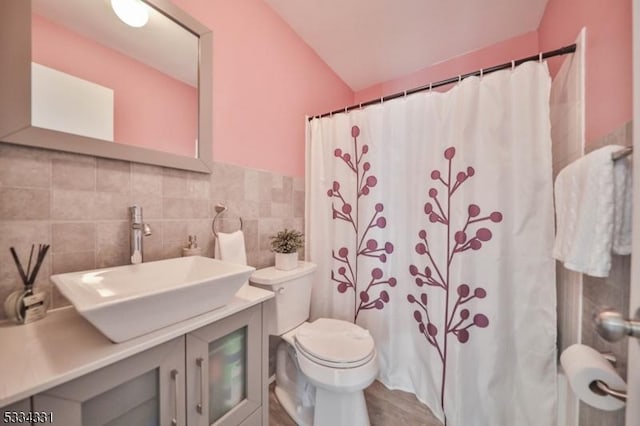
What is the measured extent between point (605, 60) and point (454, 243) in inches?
34.5

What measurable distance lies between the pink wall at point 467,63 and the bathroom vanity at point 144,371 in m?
2.19

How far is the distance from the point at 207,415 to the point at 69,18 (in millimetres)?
1492

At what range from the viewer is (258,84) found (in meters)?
1.44

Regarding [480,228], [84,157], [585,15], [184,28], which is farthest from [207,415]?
[585,15]

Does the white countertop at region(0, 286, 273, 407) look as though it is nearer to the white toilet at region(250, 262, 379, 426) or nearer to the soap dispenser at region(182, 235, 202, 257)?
the soap dispenser at region(182, 235, 202, 257)

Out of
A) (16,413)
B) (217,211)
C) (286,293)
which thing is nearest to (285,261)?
(286,293)

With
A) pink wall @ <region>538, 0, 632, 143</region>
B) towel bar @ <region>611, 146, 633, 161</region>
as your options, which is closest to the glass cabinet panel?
towel bar @ <region>611, 146, 633, 161</region>

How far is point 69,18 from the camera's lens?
0.80m

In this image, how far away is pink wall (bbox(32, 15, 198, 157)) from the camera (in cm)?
77

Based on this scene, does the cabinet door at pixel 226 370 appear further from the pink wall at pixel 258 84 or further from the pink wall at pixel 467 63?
the pink wall at pixel 467 63

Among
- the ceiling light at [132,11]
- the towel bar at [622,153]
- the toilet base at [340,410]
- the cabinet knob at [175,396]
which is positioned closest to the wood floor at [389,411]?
the toilet base at [340,410]

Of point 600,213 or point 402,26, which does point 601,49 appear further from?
point 402,26

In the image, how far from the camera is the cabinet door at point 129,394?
0.50 metres

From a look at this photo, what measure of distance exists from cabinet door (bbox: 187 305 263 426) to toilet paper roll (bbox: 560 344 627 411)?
3.33 ft
